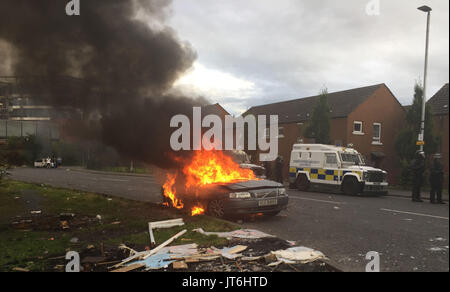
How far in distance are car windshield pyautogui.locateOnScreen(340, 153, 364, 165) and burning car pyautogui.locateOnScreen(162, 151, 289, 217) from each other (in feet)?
14.6

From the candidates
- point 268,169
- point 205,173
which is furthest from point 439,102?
point 268,169

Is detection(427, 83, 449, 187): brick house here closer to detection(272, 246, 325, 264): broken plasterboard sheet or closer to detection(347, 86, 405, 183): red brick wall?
detection(347, 86, 405, 183): red brick wall

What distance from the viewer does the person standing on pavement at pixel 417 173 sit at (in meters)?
8.46

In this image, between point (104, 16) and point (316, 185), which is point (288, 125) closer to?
point (316, 185)

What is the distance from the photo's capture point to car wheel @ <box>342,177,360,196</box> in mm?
11688

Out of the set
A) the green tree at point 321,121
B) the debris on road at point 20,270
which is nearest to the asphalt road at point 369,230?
the debris on road at point 20,270

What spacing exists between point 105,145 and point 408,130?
919cm

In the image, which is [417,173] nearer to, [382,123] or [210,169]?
[382,123]

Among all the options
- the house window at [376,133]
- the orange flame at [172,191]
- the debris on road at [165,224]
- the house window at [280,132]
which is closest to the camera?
the debris on road at [165,224]

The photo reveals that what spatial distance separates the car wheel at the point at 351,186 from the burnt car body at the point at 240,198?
534cm

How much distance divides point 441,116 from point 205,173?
6.53m

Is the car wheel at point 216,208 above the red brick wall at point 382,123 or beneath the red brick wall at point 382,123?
beneath

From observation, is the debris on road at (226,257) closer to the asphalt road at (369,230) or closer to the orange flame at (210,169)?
the asphalt road at (369,230)
